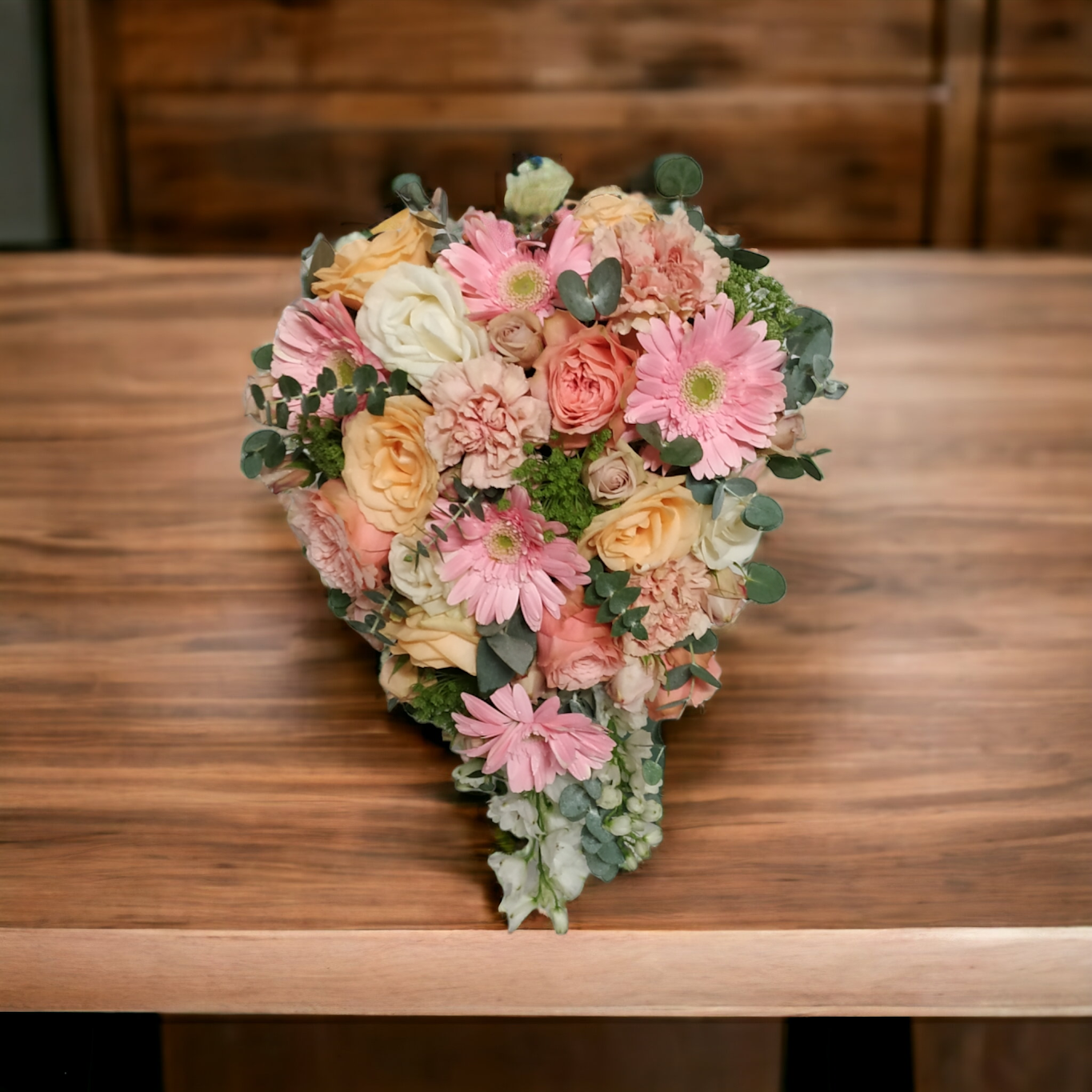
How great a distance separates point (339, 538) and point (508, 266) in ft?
0.74

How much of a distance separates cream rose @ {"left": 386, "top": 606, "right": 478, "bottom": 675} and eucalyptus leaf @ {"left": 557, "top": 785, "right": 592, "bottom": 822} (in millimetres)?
108

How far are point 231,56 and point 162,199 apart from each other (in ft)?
1.15

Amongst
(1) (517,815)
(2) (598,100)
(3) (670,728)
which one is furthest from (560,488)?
(2) (598,100)

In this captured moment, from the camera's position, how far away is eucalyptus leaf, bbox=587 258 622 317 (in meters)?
0.65

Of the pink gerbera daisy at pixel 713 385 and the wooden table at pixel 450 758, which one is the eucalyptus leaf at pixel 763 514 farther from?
the wooden table at pixel 450 758

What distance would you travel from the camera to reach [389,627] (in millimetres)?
736

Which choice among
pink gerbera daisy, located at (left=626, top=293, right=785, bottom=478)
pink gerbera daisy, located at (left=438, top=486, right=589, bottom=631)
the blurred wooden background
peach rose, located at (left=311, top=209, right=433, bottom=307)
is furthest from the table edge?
the blurred wooden background

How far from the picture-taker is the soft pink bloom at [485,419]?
2.12 feet

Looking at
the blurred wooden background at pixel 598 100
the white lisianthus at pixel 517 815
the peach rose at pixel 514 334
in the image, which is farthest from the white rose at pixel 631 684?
the blurred wooden background at pixel 598 100

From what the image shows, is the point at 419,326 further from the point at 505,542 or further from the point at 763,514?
the point at 763,514

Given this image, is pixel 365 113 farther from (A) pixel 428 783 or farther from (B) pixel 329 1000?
(B) pixel 329 1000

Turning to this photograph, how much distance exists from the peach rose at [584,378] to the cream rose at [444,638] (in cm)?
15

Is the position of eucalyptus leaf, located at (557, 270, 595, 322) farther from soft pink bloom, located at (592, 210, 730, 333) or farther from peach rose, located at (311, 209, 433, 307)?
peach rose, located at (311, 209, 433, 307)

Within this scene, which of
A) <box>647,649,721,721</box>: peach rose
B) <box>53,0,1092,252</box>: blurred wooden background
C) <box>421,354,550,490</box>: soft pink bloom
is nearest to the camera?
<box>421,354,550,490</box>: soft pink bloom
